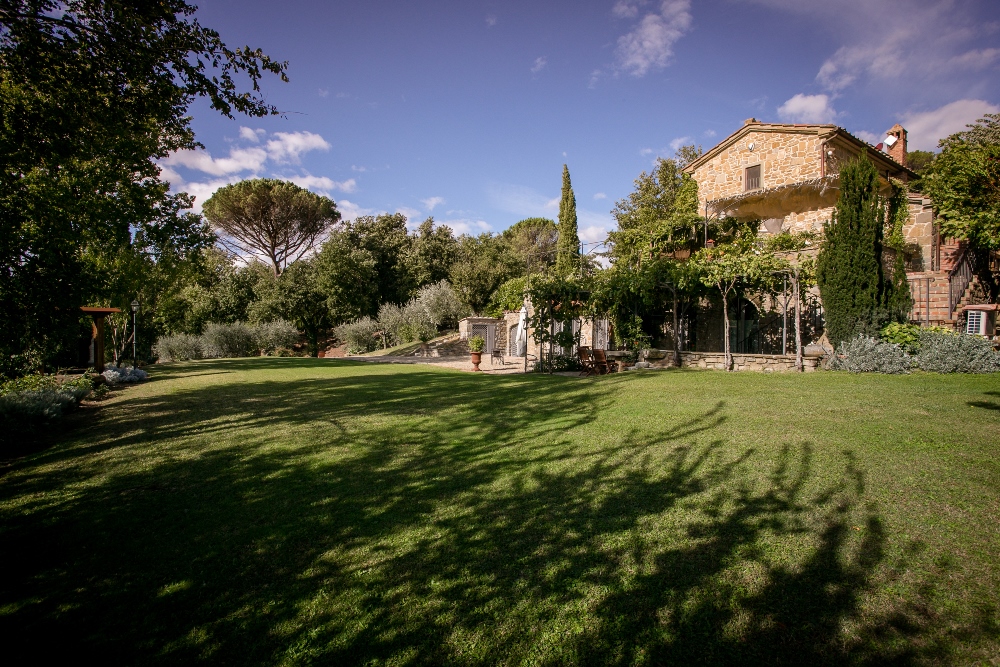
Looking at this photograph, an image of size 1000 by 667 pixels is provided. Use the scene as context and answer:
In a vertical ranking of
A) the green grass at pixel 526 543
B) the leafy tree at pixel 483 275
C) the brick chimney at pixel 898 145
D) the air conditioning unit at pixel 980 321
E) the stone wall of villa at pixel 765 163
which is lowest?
→ the green grass at pixel 526 543

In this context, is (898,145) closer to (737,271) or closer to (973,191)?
(973,191)

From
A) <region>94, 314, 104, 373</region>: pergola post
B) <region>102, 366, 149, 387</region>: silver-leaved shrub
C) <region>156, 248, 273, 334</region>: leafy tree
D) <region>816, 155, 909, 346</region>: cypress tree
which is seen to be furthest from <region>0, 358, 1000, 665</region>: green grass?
<region>156, 248, 273, 334</region>: leafy tree

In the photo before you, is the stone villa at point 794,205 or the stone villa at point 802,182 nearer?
the stone villa at point 794,205

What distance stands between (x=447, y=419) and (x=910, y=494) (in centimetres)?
514

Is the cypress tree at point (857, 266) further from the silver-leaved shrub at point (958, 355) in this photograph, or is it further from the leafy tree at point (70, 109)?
the leafy tree at point (70, 109)

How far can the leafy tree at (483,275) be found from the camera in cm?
3078

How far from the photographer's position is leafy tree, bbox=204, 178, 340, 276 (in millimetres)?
34031

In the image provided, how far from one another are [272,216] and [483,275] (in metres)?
17.8

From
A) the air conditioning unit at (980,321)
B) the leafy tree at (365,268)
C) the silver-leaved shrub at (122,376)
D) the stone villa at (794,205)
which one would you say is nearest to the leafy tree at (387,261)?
the leafy tree at (365,268)

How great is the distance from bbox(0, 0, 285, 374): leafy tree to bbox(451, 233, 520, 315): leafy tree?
2384cm

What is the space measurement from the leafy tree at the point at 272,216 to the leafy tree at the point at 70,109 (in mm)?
29931

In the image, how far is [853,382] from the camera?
8.39 meters

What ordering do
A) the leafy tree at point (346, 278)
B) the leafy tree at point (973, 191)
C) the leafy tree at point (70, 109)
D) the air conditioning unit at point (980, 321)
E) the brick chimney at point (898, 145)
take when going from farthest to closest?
the leafy tree at point (346, 278)
the brick chimney at point (898, 145)
the leafy tree at point (973, 191)
the air conditioning unit at point (980, 321)
the leafy tree at point (70, 109)

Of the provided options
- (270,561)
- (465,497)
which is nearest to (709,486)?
(465,497)
